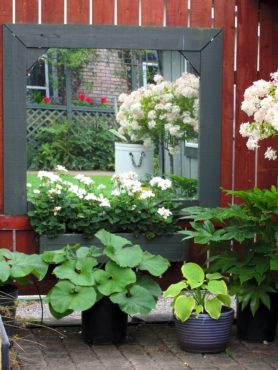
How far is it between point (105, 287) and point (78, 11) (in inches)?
84.0

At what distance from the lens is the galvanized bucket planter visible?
244 inches

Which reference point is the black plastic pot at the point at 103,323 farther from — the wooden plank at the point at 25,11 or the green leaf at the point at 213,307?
the wooden plank at the point at 25,11

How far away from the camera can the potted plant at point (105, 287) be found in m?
5.34

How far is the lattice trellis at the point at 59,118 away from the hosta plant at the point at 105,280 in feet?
3.71

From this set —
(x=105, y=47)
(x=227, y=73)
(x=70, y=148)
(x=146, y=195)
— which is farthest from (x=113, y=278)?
(x=227, y=73)

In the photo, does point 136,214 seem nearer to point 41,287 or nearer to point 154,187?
point 154,187

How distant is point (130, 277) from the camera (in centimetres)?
543

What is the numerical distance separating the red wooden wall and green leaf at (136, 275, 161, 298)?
110cm

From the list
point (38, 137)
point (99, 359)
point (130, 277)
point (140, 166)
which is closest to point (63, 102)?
point (38, 137)

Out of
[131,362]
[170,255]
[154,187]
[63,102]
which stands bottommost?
[131,362]

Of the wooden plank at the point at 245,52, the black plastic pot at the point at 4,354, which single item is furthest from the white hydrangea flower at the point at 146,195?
the black plastic pot at the point at 4,354

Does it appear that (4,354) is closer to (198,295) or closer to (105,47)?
(198,295)

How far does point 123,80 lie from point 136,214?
1187 mm

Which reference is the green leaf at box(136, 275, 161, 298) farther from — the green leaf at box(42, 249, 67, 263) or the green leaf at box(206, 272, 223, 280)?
the green leaf at box(42, 249, 67, 263)
